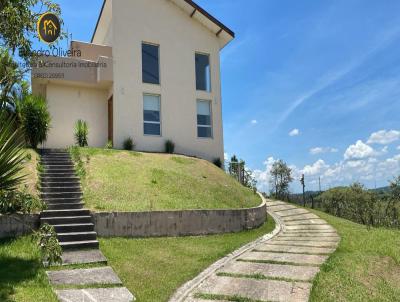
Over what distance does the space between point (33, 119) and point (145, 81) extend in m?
6.52

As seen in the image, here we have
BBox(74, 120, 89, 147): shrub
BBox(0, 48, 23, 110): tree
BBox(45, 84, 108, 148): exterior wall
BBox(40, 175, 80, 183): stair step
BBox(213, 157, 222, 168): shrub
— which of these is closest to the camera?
BBox(0, 48, 23, 110): tree

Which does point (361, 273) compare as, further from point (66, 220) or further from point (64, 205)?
point (64, 205)

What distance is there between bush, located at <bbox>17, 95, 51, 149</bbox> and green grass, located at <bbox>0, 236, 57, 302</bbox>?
7315 millimetres

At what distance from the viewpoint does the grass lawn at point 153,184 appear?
11.9 m

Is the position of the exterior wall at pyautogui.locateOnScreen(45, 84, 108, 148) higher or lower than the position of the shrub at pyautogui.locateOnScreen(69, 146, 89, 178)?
higher

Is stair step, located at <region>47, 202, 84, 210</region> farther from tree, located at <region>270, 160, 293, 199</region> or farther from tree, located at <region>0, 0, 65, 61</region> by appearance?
tree, located at <region>270, 160, 293, 199</region>

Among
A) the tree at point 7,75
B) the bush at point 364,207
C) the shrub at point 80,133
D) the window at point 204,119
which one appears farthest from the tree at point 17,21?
the bush at point 364,207

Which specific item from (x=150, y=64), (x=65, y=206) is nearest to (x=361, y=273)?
(x=65, y=206)

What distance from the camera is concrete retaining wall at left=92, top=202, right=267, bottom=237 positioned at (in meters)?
10.2

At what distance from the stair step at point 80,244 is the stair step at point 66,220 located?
994mm

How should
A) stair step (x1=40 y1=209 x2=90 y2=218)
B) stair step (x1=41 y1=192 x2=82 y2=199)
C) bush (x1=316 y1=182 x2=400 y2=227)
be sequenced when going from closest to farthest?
stair step (x1=40 y1=209 x2=90 y2=218)
stair step (x1=41 y1=192 x2=82 y2=199)
bush (x1=316 y1=182 x2=400 y2=227)

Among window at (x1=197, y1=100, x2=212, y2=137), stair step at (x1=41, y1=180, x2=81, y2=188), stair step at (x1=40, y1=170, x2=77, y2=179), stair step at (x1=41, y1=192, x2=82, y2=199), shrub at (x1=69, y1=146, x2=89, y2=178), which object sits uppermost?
window at (x1=197, y1=100, x2=212, y2=137)

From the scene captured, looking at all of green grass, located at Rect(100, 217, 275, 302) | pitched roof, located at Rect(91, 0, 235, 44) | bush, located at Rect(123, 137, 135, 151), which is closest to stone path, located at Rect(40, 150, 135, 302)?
green grass, located at Rect(100, 217, 275, 302)

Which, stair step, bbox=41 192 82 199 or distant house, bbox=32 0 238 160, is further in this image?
distant house, bbox=32 0 238 160
